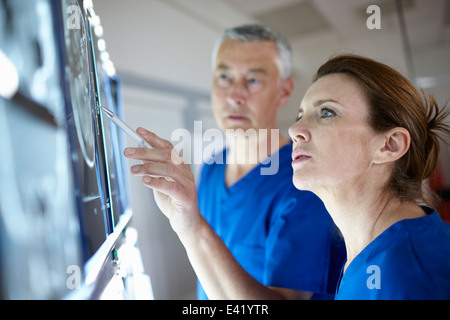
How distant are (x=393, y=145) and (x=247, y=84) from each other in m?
0.52

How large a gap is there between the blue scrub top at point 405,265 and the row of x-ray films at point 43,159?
43 centimetres

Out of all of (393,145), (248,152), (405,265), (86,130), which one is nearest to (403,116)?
(393,145)

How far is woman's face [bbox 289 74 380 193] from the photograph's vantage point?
0.72 m

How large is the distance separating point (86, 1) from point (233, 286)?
60 cm

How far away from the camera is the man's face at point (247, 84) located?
1.12 metres

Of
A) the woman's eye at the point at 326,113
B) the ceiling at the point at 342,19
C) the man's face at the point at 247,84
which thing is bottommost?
the woman's eye at the point at 326,113

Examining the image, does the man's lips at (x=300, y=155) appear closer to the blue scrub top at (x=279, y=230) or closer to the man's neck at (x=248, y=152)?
the blue scrub top at (x=279, y=230)

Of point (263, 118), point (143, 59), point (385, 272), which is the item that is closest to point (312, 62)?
point (143, 59)

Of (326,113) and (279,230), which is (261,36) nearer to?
(326,113)

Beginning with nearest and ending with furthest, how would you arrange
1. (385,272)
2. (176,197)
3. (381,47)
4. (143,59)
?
(385,272) → (176,197) → (143,59) → (381,47)

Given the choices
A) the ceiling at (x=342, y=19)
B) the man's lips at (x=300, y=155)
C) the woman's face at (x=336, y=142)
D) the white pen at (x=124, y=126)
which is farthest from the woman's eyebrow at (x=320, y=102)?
the ceiling at (x=342, y=19)

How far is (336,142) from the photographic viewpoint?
0.73m

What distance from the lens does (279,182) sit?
3.25 feet

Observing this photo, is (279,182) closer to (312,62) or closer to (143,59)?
(143,59)
